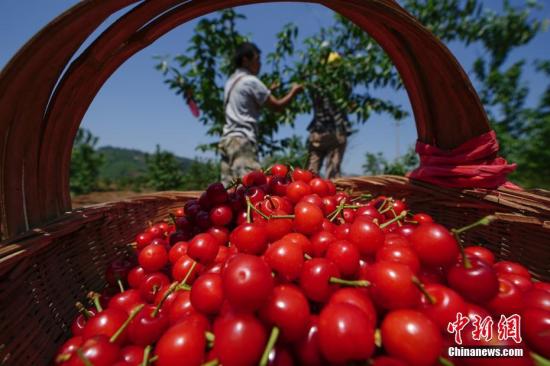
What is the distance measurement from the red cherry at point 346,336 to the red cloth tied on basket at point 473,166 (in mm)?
1058

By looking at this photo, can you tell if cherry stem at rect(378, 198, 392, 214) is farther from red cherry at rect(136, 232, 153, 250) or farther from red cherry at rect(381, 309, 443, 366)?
red cherry at rect(136, 232, 153, 250)

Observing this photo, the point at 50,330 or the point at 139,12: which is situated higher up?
the point at 139,12

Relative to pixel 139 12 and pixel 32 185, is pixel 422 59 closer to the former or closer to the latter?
pixel 139 12

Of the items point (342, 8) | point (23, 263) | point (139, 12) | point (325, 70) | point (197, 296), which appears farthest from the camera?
point (325, 70)

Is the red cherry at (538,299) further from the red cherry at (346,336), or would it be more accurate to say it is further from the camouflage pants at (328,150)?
the camouflage pants at (328,150)

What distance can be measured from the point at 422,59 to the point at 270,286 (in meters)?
1.28

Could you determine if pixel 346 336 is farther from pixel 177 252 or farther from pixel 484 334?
pixel 177 252

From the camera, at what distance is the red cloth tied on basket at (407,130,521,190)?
135 centimetres

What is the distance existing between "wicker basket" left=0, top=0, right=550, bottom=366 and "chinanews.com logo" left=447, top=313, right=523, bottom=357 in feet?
1.70

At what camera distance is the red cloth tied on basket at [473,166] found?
1346 mm

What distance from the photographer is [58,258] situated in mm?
1133

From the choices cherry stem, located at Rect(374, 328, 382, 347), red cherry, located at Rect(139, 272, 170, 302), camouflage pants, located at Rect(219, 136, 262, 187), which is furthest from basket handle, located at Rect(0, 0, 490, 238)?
camouflage pants, located at Rect(219, 136, 262, 187)

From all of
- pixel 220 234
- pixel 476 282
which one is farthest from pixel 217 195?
pixel 476 282

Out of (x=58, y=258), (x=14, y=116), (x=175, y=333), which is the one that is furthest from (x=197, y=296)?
(x=14, y=116)
